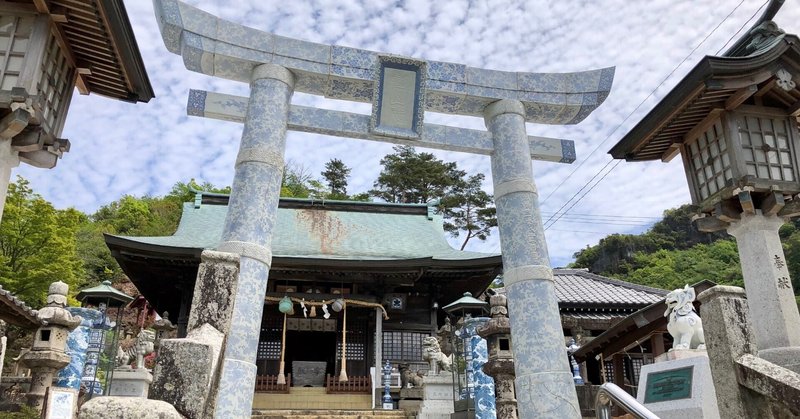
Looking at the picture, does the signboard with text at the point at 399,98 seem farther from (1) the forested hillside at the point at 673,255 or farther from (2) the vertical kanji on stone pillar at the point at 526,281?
(1) the forested hillside at the point at 673,255

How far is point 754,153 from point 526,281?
11.6 ft

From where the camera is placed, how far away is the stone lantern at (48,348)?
9.38 meters

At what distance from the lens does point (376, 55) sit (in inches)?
303

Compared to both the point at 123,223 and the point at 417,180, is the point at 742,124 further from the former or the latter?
the point at 123,223

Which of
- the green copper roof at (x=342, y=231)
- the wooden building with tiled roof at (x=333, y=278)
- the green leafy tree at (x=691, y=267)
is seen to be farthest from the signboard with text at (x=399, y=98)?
the green leafy tree at (x=691, y=267)

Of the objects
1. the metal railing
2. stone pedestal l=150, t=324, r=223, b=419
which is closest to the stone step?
stone pedestal l=150, t=324, r=223, b=419

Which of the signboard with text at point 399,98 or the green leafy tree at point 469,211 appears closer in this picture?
the signboard with text at point 399,98

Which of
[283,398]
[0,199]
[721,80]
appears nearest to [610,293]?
[283,398]

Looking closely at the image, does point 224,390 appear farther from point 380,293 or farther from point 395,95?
point 380,293

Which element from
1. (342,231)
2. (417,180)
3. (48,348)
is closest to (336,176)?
(417,180)

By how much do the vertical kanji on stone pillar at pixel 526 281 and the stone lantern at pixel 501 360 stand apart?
6.03 ft

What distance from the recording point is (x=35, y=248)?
20.3 metres

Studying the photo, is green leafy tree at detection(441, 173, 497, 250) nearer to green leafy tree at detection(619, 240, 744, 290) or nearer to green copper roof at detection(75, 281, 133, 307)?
green leafy tree at detection(619, 240, 744, 290)

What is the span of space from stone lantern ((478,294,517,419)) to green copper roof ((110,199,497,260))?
665cm
